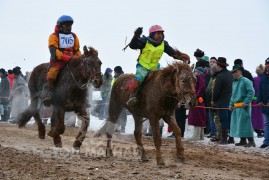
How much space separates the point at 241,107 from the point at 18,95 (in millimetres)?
14501

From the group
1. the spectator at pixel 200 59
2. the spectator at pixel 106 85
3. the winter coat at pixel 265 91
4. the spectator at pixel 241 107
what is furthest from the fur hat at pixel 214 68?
the spectator at pixel 106 85

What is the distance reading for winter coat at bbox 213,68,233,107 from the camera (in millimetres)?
14508

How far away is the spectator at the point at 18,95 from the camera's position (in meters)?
24.0

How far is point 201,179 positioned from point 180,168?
1134 millimetres

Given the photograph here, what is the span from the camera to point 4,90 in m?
25.1

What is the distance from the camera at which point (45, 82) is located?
12211 mm

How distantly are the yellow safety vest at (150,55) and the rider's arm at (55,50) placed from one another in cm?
218

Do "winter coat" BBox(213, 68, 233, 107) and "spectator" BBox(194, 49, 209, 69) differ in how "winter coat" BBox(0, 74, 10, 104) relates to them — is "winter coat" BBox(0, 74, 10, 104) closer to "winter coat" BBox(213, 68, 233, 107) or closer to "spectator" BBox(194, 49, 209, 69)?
"spectator" BBox(194, 49, 209, 69)

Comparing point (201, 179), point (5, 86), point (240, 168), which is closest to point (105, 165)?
point (201, 179)

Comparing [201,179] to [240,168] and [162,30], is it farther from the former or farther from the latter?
[162,30]

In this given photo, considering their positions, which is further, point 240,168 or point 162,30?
point 162,30

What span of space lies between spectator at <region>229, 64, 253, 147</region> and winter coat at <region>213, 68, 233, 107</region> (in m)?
0.50

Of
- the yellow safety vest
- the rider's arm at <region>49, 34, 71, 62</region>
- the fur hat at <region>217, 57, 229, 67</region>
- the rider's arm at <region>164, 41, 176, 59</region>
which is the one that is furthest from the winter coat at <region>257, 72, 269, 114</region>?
the rider's arm at <region>49, 34, 71, 62</region>

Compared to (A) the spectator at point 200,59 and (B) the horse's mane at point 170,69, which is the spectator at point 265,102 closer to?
(A) the spectator at point 200,59
